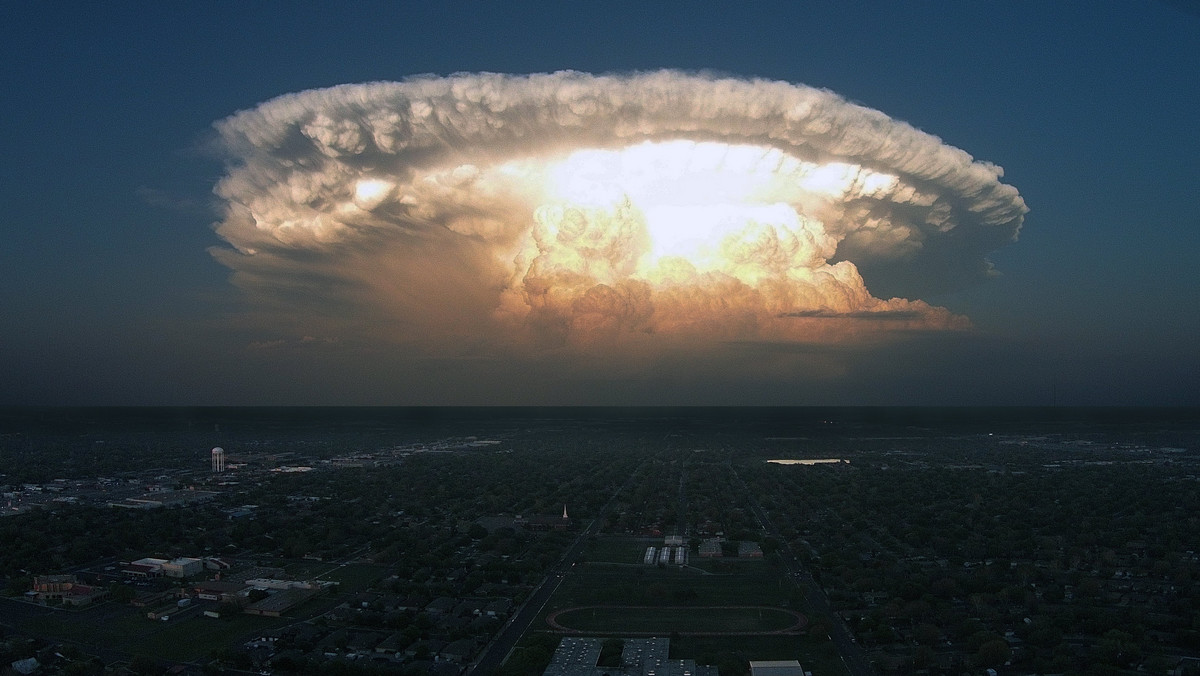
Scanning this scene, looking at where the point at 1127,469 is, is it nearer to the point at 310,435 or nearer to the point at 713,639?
the point at 713,639

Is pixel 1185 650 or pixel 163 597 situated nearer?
pixel 1185 650

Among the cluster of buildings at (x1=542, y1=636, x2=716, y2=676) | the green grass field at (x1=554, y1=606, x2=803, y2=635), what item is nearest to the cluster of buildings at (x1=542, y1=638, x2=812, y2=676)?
the cluster of buildings at (x1=542, y1=636, x2=716, y2=676)

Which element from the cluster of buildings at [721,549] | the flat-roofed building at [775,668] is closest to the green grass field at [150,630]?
the flat-roofed building at [775,668]

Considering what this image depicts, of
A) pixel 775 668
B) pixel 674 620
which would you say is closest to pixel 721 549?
pixel 674 620

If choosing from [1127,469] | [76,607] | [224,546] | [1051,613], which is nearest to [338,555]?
[224,546]

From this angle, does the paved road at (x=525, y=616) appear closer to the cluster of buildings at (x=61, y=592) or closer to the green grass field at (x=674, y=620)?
the green grass field at (x=674, y=620)

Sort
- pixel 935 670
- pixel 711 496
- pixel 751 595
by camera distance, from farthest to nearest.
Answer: pixel 711 496 → pixel 751 595 → pixel 935 670

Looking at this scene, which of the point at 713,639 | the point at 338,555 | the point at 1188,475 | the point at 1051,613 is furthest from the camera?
the point at 1188,475

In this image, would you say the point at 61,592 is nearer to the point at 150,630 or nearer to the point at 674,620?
the point at 150,630
